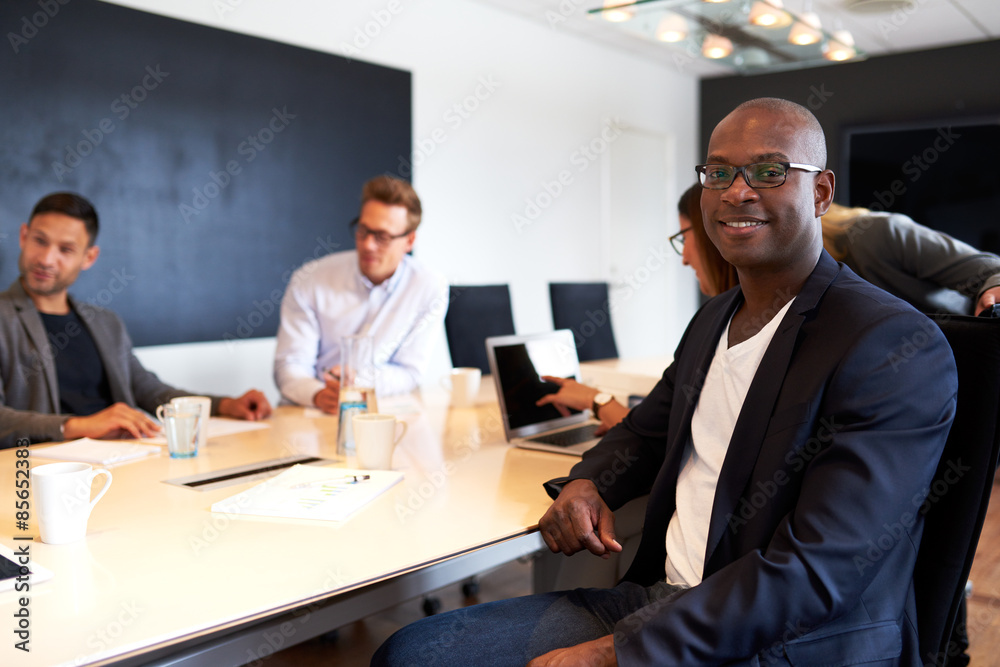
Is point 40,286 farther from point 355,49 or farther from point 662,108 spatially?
point 662,108

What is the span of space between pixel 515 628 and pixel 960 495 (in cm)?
69

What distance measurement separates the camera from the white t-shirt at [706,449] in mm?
1301

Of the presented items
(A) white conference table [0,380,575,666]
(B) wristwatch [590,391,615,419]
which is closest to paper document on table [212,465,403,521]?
(A) white conference table [0,380,575,666]

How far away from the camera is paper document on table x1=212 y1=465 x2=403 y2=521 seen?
1.35 m

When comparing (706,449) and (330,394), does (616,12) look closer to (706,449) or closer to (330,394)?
(330,394)

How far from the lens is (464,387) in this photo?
240 centimetres

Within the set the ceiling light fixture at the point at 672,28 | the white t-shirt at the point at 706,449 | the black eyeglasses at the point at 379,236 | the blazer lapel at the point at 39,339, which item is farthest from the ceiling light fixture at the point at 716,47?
the blazer lapel at the point at 39,339

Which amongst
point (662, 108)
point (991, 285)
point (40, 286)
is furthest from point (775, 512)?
point (662, 108)

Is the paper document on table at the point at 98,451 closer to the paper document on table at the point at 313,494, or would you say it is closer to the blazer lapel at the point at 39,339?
the paper document on table at the point at 313,494

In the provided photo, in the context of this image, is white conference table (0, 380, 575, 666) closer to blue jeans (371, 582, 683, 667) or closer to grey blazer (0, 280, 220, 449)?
blue jeans (371, 582, 683, 667)

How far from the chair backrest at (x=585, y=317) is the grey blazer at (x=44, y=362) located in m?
1.85

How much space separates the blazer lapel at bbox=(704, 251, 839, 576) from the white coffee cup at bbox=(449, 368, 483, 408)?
1.24m

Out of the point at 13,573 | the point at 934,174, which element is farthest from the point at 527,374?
the point at 934,174

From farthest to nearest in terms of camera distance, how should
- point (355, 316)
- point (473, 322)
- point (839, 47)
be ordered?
1. point (473, 322)
2. point (839, 47)
3. point (355, 316)
